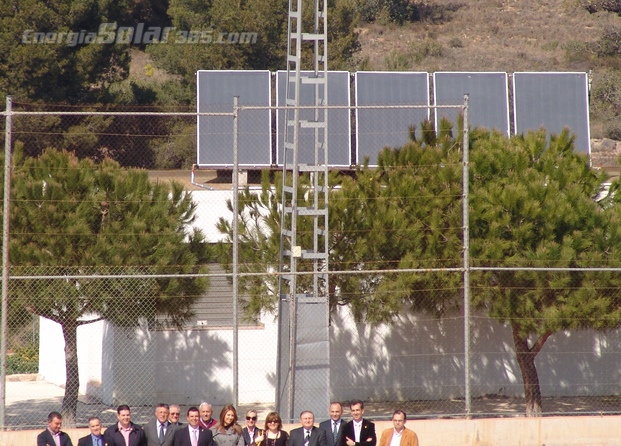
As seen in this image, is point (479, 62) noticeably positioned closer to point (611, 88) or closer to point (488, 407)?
point (611, 88)

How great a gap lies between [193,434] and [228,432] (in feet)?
1.17

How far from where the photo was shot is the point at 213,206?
16.4 meters

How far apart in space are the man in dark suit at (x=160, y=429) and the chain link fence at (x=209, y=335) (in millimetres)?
4309

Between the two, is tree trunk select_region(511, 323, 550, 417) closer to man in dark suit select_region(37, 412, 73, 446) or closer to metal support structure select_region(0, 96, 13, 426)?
metal support structure select_region(0, 96, 13, 426)

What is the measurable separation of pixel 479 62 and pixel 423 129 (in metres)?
35.9

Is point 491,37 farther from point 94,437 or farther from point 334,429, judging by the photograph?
point 94,437

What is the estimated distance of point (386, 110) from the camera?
19.0m

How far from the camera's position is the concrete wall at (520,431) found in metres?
11.3

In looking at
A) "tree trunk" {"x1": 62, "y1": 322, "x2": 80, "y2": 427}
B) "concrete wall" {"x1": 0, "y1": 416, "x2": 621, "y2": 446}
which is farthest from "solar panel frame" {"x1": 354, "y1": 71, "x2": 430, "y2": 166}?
"concrete wall" {"x1": 0, "y1": 416, "x2": 621, "y2": 446}

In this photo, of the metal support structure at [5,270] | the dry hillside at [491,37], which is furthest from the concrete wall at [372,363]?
the dry hillside at [491,37]

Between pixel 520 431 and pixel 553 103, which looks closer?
pixel 520 431

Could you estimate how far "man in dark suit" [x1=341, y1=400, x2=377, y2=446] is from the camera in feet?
28.6

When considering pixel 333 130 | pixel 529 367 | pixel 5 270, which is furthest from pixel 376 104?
pixel 5 270

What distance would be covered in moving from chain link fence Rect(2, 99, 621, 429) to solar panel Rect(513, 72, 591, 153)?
14.3ft
